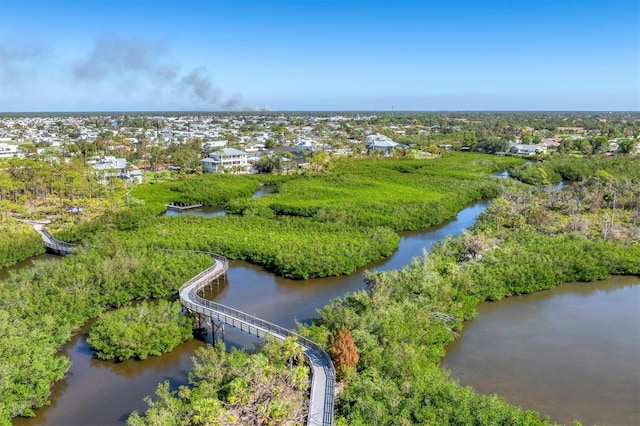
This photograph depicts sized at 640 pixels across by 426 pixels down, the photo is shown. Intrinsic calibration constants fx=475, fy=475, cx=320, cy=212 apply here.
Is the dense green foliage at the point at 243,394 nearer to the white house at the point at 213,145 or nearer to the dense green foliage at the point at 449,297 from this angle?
the dense green foliage at the point at 449,297

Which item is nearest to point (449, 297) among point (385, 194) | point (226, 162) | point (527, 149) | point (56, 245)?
point (385, 194)

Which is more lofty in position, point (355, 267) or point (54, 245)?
point (54, 245)

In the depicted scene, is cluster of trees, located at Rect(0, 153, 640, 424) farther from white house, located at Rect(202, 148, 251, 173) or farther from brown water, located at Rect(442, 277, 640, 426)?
white house, located at Rect(202, 148, 251, 173)

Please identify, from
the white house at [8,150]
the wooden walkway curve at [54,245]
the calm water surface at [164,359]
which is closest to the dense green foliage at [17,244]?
the wooden walkway curve at [54,245]

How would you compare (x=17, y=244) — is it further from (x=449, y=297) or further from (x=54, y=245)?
(x=449, y=297)

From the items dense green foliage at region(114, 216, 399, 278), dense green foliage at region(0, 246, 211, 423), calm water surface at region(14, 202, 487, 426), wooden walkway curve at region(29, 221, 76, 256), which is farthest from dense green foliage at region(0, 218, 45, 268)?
calm water surface at region(14, 202, 487, 426)

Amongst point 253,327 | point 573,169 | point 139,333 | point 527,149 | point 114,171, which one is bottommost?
point 139,333
